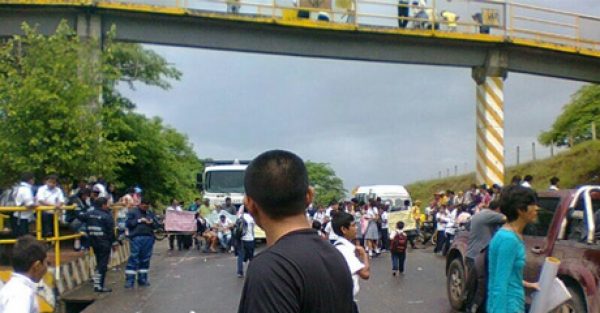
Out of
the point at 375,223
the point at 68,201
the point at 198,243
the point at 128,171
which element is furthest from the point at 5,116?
the point at 128,171

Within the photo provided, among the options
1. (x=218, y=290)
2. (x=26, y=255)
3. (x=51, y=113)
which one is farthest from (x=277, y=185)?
(x=51, y=113)

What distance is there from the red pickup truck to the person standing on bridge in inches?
239

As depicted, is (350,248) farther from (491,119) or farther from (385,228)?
(491,119)

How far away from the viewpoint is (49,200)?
14562mm

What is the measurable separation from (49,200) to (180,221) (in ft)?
33.9

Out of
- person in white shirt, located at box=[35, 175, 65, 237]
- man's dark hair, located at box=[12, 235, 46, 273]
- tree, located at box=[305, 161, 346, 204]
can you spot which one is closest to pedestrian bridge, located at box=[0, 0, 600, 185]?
person in white shirt, located at box=[35, 175, 65, 237]

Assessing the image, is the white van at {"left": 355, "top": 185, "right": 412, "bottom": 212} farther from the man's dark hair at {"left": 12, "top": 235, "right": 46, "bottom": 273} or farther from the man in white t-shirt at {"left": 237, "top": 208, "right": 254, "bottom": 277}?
the man's dark hair at {"left": 12, "top": 235, "right": 46, "bottom": 273}

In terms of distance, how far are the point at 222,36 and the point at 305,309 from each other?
2199cm

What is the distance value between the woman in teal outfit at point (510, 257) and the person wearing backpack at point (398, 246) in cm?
1085

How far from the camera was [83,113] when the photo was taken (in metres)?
19.9

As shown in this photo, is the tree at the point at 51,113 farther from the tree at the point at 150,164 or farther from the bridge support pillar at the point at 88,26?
the tree at the point at 150,164

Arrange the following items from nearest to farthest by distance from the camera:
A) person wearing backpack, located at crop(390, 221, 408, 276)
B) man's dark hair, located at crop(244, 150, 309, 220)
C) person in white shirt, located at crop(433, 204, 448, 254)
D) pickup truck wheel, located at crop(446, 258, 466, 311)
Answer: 1. man's dark hair, located at crop(244, 150, 309, 220)
2. pickup truck wheel, located at crop(446, 258, 466, 311)
3. person wearing backpack, located at crop(390, 221, 408, 276)
4. person in white shirt, located at crop(433, 204, 448, 254)

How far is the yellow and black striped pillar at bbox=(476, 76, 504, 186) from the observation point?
26.5 m

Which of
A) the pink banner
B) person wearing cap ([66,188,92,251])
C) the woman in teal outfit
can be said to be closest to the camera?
the woman in teal outfit
